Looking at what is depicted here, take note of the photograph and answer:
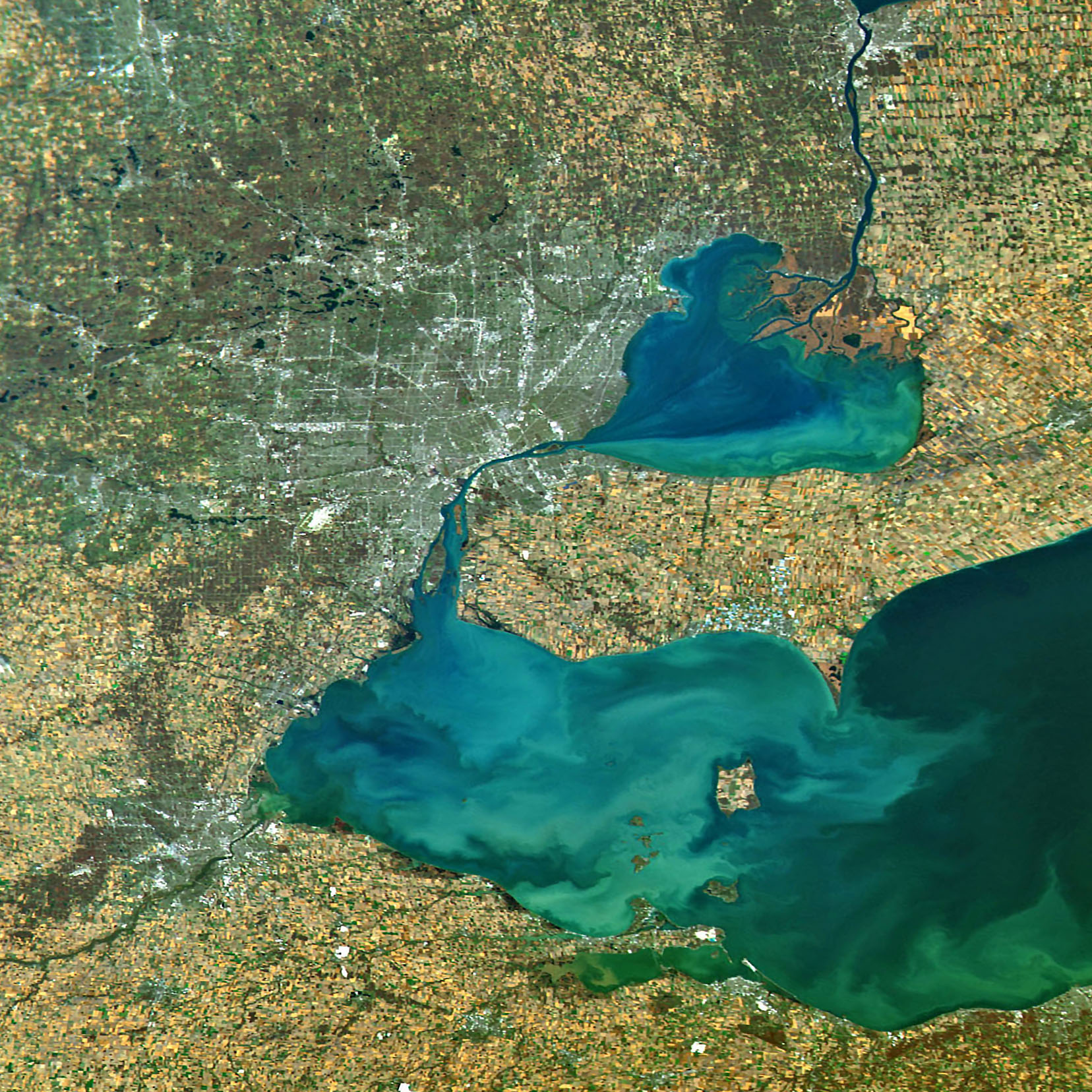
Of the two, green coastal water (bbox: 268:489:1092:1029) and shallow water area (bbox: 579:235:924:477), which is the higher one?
shallow water area (bbox: 579:235:924:477)

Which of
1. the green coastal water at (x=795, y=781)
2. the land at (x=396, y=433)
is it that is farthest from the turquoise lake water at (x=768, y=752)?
the land at (x=396, y=433)

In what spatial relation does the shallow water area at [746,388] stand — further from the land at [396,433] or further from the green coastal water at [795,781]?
the green coastal water at [795,781]

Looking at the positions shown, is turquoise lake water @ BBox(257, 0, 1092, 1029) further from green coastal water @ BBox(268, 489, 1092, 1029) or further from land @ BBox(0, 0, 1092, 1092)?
land @ BBox(0, 0, 1092, 1092)

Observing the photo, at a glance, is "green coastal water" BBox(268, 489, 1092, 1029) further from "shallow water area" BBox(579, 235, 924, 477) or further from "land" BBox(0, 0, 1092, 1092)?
"shallow water area" BBox(579, 235, 924, 477)

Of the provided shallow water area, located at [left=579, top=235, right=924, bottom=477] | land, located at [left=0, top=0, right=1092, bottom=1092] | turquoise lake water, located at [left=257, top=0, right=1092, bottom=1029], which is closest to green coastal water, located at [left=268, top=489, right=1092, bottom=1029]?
turquoise lake water, located at [left=257, top=0, right=1092, bottom=1029]

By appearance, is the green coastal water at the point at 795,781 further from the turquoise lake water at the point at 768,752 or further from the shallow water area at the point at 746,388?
the shallow water area at the point at 746,388

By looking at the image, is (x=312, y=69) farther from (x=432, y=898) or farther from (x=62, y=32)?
(x=432, y=898)

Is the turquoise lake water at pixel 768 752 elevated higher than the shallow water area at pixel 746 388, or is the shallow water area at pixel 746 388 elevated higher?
the shallow water area at pixel 746 388

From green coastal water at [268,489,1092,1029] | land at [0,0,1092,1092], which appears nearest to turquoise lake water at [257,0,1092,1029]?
green coastal water at [268,489,1092,1029]
